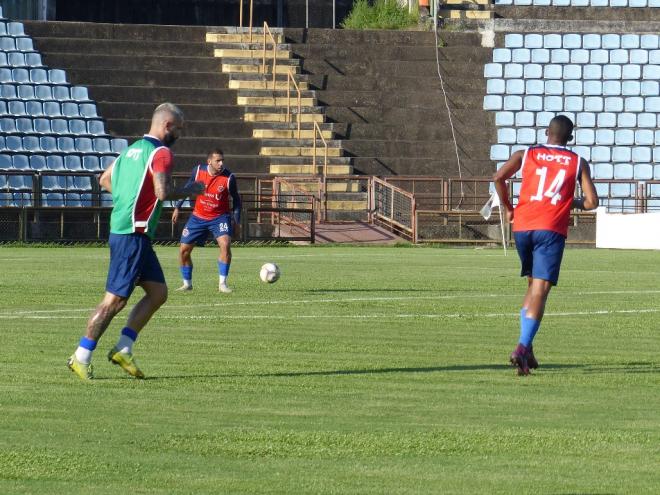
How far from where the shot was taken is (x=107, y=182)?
1075 centimetres

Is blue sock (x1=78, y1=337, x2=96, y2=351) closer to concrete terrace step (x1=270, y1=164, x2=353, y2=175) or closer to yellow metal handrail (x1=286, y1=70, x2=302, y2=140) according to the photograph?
concrete terrace step (x1=270, y1=164, x2=353, y2=175)

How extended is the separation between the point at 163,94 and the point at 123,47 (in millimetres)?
2398

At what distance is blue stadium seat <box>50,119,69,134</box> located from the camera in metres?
40.9

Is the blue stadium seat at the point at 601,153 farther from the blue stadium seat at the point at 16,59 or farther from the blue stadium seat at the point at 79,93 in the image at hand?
the blue stadium seat at the point at 16,59

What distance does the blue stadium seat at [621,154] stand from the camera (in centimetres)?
4559

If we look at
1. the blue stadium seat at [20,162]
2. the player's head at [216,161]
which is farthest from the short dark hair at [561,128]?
the blue stadium seat at [20,162]

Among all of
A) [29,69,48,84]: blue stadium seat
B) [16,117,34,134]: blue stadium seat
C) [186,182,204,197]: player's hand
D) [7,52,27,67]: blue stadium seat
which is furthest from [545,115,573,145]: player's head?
[7,52,27,67]: blue stadium seat

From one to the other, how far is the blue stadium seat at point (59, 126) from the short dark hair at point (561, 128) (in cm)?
3104

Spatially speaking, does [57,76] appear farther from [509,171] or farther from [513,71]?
[509,171]

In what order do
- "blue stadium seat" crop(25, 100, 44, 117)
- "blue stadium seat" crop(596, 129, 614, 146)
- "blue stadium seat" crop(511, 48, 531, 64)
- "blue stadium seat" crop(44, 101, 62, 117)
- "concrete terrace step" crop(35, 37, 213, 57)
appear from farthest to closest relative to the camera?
"blue stadium seat" crop(511, 48, 531, 64)
"blue stadium seat" crop(596, 129, 614, 146)
"concrete terrace step" crop(35, 37, 213, 57)
"blue stadium seat" crop(44, 101, 62, 117)
"blue stadium seat" crop(25, 100, 44, 117)

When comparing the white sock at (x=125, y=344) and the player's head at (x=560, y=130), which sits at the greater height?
the player's head at (x=560, y=130)

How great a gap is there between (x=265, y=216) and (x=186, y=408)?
3172cm

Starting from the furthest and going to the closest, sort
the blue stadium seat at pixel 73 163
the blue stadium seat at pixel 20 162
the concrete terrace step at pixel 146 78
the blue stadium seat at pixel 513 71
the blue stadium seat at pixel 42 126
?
the blue stadium seat at pixel 513 71 < the concrete terrace step at pixel 146 78 < the blue stadium seat at pixel 42 126 < the blue stadium seat at pixel 73 163 < the blue stadium seat at pixel 20 162

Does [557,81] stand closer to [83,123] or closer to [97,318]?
[83,123]
